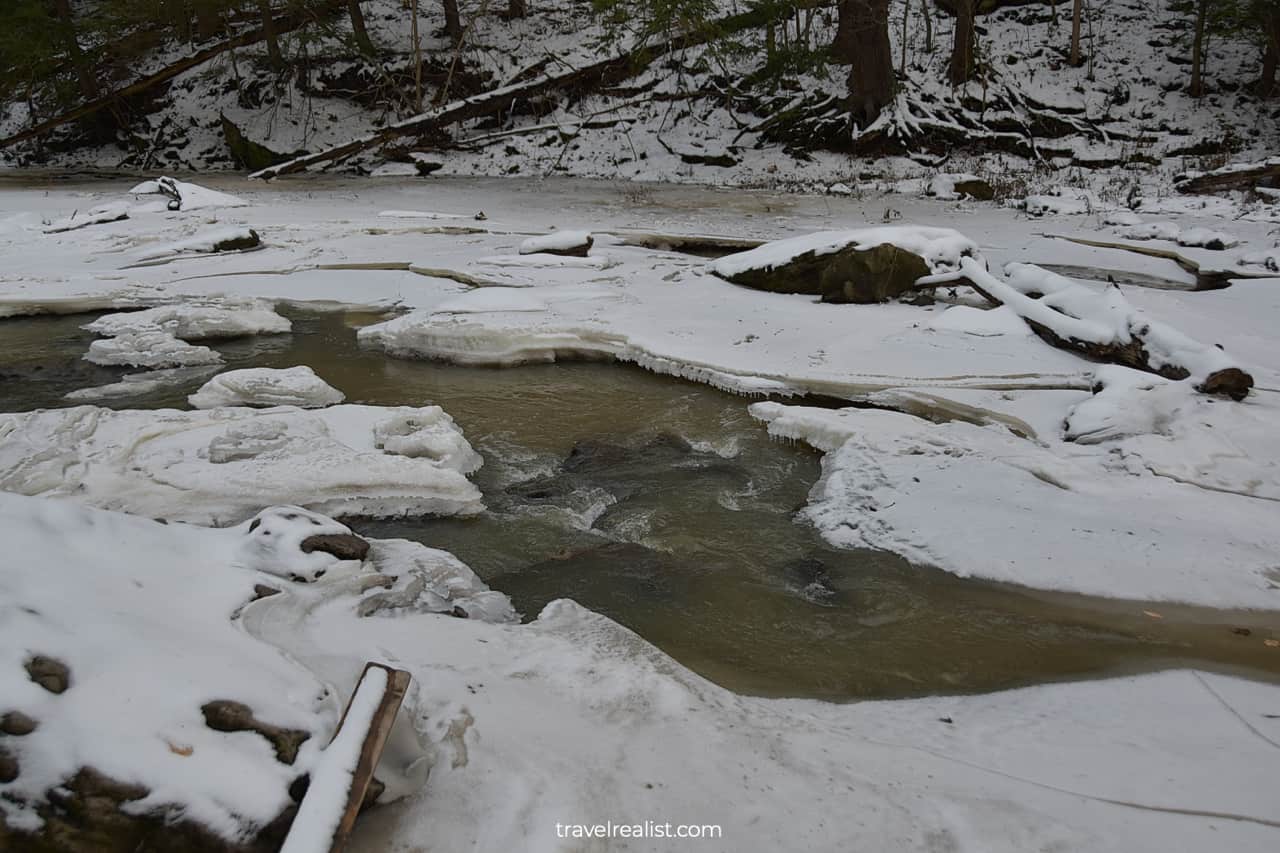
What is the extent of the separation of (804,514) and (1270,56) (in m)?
21.4

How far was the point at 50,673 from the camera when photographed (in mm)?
1714

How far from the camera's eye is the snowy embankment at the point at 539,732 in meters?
1.74

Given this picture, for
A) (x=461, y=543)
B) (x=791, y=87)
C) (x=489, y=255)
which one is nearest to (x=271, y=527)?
(x=461, y=543)

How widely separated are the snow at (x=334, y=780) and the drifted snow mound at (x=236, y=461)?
2.41 meters

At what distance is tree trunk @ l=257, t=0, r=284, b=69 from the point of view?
21217 mm

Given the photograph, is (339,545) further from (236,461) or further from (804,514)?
(804,514)

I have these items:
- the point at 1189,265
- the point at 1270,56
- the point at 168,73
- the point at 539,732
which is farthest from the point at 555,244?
the point at 168,73

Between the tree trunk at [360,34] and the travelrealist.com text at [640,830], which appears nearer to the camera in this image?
the travelrealist.com text at [640,830]

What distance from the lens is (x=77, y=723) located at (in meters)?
1.64

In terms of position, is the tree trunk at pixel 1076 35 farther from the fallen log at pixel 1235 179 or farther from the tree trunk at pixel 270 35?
the tree trunk at pixel 270 35

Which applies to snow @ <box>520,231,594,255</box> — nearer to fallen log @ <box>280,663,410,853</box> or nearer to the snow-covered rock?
the snow-covered rock

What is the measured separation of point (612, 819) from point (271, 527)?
78.0 inches

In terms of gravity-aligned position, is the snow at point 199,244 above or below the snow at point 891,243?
above

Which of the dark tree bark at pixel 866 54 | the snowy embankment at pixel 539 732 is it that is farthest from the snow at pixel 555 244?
the dark tree bark at pixel 866 54
